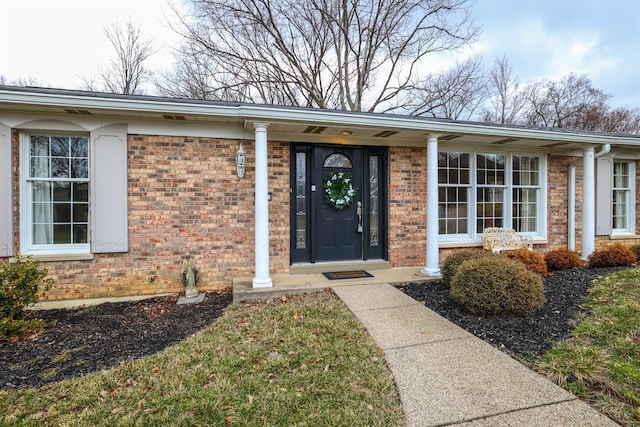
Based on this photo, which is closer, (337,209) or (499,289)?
(499,289)

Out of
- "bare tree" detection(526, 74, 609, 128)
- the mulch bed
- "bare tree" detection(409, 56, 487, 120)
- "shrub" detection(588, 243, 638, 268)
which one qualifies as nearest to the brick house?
"shrub" detection(588, 243, 638, 268)

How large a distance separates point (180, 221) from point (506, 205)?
21.2 feet

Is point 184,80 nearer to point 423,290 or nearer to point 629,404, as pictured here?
point 423,290

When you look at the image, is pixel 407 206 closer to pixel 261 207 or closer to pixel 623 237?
pixel 261 207

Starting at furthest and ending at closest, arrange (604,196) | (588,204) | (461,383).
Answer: (604,196)
(588,204)
(461,383)

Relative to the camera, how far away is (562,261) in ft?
19.1

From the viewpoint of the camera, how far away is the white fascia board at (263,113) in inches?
158

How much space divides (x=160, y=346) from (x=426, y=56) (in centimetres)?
→ 1375

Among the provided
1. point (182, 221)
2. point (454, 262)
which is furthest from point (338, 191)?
point (182, 221)

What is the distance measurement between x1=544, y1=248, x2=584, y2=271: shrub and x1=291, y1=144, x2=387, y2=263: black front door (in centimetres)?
310

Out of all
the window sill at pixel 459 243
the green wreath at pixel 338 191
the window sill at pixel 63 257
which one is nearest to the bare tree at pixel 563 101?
the window sill at pixel 459 243

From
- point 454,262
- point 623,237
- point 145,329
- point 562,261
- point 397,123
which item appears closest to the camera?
point 145,329

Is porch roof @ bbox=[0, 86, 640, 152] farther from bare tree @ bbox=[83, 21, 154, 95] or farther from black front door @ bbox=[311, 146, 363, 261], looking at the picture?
bare tree @ bbox=[83, 21, 154, 95]

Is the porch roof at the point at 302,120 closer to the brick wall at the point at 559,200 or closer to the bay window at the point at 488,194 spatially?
the bay window at the point at 488,194
